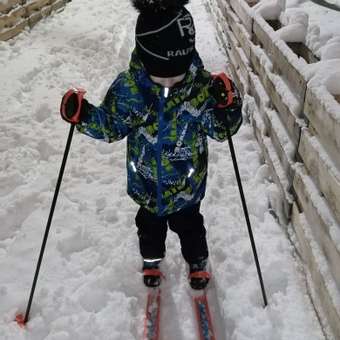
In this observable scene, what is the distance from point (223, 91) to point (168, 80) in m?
0.34

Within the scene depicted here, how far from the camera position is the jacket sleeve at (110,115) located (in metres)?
2.79

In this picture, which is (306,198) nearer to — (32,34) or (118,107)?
(118,107)

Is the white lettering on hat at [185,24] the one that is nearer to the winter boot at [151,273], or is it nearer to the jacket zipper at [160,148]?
the jacket zipper at [160,148]

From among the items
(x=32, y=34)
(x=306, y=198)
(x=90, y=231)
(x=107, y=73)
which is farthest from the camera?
(x=32, y=34)

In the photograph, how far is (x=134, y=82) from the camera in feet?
9.02

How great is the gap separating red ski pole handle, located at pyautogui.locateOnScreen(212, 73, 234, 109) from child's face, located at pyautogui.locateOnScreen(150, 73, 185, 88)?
0.73 feet

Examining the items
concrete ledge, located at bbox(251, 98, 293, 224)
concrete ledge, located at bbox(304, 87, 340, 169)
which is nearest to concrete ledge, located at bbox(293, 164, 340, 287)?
concrete ledge, located at bbox(251, 98, 293, 224)

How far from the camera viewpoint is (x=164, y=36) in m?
2.53

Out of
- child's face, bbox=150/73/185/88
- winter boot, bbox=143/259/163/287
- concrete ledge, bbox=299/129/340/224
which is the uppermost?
child's face, bbox=150/73/185/88

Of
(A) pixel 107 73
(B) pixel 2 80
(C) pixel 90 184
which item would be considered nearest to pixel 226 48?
(A) pixel 107 73

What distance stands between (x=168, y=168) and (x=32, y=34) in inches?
301

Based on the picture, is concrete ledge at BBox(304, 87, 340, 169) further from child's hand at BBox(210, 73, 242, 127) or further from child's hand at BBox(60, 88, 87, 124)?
child's hand at BBox(60, 88, 87, 124)

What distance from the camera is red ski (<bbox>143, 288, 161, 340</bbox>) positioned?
3113 mm

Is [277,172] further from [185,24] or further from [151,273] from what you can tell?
[185,24]
